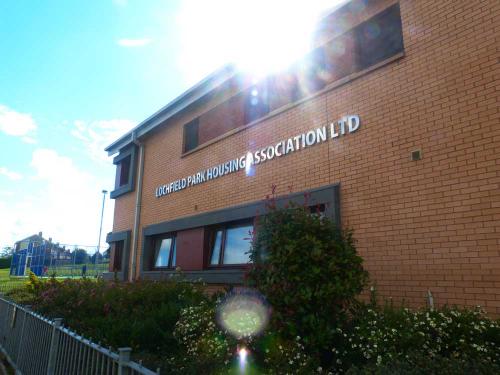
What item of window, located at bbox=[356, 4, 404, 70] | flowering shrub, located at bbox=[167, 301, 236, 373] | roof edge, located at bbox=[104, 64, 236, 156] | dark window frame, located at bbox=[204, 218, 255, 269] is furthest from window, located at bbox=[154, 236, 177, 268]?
window, located at bbox=[356, 4, 404, 70]

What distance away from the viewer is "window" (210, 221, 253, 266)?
9.03m

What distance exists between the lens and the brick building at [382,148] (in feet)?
→ 17.5

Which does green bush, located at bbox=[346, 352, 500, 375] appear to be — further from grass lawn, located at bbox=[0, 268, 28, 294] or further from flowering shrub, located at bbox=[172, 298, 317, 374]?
grass lawn, located at bbox=[0, 268, 28, 294]

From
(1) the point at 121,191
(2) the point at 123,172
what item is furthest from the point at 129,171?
(1) the point at 121,191

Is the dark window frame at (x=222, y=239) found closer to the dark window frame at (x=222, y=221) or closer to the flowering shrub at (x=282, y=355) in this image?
the dark window frame at (x=222, y=221)

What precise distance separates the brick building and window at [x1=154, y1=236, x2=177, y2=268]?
3.31 feet

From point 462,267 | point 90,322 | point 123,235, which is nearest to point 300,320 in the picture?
point 462,267

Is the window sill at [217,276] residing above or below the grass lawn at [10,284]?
above

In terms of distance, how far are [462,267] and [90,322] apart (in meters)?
5.39

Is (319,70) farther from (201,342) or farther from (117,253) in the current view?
(117,253)

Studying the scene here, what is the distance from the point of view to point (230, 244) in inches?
377

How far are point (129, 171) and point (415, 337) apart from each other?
1307 cm

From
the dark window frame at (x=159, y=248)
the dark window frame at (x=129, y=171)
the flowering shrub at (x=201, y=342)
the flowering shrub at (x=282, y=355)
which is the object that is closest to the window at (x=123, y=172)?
the dark window frame at (x=129, y=171)

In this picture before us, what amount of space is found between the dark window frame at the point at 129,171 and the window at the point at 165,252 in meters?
2.64
